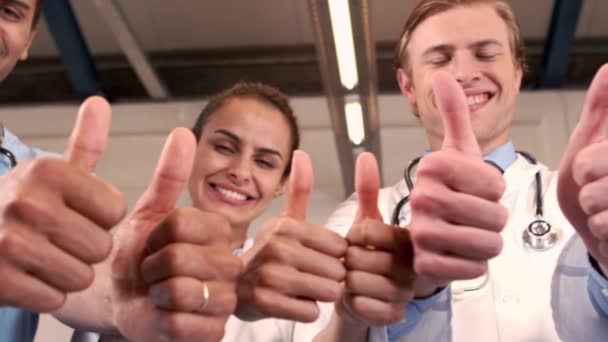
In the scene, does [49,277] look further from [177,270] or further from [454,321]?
[454,321]

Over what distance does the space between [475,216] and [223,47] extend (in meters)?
2.90

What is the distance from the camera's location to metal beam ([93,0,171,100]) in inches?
119

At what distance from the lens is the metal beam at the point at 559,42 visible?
9.93ft

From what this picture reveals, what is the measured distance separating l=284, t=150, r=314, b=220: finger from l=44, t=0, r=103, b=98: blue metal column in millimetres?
2493

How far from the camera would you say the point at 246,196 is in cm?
166

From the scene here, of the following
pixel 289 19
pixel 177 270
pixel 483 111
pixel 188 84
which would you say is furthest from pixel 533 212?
pixel 188 84

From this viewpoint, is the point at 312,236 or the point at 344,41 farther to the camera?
the point at 344,41

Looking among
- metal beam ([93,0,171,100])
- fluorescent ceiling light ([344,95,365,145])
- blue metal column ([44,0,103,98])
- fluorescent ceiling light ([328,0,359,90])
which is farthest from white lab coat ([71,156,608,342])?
blue metal column ([44,0,103,98])

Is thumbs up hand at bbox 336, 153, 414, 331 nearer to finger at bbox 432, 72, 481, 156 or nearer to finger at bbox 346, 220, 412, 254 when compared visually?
finger at bbox 346, 220, 412, 254

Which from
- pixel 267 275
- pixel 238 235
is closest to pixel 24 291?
pixel 267 275

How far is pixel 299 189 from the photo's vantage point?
89 centimetres

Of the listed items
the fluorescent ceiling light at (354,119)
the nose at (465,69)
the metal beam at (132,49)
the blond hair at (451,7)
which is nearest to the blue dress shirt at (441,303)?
the nose at (465,69)

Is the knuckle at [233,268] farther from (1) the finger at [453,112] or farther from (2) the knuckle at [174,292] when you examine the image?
(1) the finger at [453,112]

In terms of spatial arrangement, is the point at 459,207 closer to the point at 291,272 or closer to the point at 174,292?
the point at 291,272
